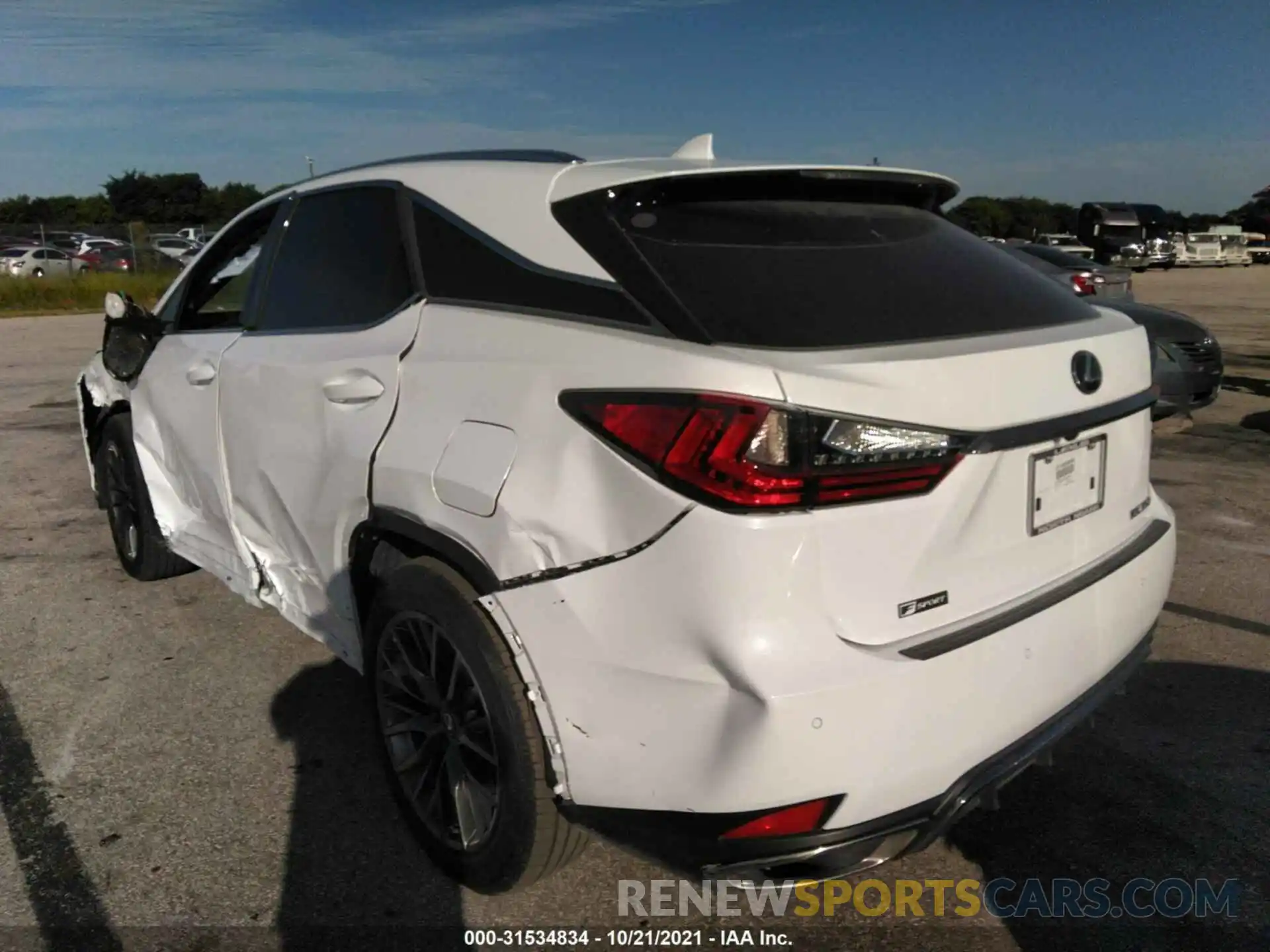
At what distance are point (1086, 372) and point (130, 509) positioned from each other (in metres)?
4.07

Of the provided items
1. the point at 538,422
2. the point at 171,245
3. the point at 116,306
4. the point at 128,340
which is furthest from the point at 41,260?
the point at 538,422

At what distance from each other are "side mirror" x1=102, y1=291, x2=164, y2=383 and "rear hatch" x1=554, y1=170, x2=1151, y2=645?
248 cm

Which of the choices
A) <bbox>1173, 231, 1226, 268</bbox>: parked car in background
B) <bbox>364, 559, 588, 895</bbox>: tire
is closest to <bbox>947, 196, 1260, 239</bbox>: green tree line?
<bbox>1173, 231, 1226, 268</bbox>: parked car in background

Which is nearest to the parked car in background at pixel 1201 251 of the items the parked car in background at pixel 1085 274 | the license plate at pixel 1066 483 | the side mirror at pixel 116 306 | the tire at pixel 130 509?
the parked car in background at pixel 1085 274

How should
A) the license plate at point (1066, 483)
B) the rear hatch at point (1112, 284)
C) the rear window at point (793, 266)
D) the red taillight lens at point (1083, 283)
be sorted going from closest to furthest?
the rear window at point (793, 266) < the license plate at point (1066, 483) < the red taillight lens at point (1083, 283) < the rear hatch at point (1112, 284)

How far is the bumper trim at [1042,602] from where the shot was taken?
2.02 metres

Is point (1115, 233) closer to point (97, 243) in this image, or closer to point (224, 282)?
point (97, 243)

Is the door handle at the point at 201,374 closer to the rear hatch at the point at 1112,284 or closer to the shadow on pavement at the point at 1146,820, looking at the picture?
the shadow on pavement at the point at 1146,820

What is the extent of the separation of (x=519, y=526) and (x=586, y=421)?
271 millimetres

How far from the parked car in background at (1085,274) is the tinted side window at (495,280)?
9.72m

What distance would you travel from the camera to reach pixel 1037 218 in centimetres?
5441

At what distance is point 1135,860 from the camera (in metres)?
2.71

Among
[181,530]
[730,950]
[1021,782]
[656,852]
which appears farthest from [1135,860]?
[181,530]

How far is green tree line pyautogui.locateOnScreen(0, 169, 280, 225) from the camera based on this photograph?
6931 cm
